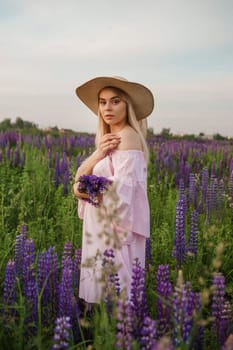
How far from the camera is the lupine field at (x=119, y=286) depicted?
227 cm

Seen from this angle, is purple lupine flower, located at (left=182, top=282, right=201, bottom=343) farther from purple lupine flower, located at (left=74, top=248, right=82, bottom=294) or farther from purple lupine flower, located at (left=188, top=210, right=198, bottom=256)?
purple lupine flower, located at (left=188, top=210, right=198, bottom=256)

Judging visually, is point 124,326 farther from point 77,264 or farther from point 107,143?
point 107,143

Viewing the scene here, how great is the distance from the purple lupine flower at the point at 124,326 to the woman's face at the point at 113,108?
1.70 m

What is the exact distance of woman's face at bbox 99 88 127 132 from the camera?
3.62 m

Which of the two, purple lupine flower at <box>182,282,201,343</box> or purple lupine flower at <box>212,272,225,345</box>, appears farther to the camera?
purple lupine flower at <box>212,272,225,345</box>

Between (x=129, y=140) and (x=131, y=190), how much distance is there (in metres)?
0.37

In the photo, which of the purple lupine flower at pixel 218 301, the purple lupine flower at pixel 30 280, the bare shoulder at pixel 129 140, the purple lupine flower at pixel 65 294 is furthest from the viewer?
the bare shoulder at pixel 129 140

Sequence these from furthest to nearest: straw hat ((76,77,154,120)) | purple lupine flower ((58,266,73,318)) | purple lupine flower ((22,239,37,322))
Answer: straw hat ((76,77,154,120))
purple lupine flower ((22,239,37,322))
purple lupine flower ((58,266,73,318))

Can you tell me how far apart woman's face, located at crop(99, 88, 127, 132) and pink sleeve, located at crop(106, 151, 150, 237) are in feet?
0.98

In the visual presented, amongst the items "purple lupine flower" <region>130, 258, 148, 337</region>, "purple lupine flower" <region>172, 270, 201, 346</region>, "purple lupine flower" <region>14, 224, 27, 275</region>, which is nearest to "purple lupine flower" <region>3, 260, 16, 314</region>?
"purple lupine flower" <region>14, 224, 27, 275</region>

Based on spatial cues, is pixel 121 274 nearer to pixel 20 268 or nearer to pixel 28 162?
pixel 20 268

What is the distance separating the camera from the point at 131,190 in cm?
333

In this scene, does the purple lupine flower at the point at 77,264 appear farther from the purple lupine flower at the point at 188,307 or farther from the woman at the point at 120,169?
the purple lupine flower at the point at 188,307

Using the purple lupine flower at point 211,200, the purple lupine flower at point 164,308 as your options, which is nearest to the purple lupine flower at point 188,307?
the purple lupine flower at point 164,308
